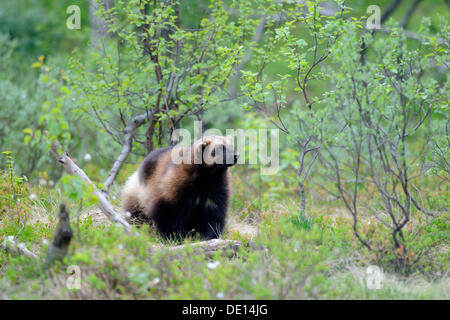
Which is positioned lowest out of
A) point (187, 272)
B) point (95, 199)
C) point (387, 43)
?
point (187, 272)

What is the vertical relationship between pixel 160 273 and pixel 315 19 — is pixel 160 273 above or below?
below

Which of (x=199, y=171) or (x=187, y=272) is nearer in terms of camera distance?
(x=187, y=272)

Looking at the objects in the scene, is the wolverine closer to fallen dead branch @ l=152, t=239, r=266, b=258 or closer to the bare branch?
fallen dead branch @ l=152, t=239, r=266, b=258

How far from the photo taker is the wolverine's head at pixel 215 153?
514cm

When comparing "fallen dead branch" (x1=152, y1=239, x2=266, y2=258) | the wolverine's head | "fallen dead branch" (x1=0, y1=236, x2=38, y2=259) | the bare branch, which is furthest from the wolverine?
"fallen dead branch" (x1=0, y1=236, x2=38, y2=259)

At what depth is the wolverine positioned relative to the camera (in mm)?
5285

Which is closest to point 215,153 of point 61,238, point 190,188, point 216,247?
point 190,188

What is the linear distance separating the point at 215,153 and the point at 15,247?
207 centimetres

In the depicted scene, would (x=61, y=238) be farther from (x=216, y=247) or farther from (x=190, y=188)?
(x=190, y=188)

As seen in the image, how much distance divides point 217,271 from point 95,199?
1063 mm

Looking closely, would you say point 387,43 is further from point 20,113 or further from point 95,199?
point 20,113

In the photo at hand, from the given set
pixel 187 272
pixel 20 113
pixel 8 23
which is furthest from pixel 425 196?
pixel 8 23

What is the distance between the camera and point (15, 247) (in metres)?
4.44

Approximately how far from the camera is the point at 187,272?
391cm
